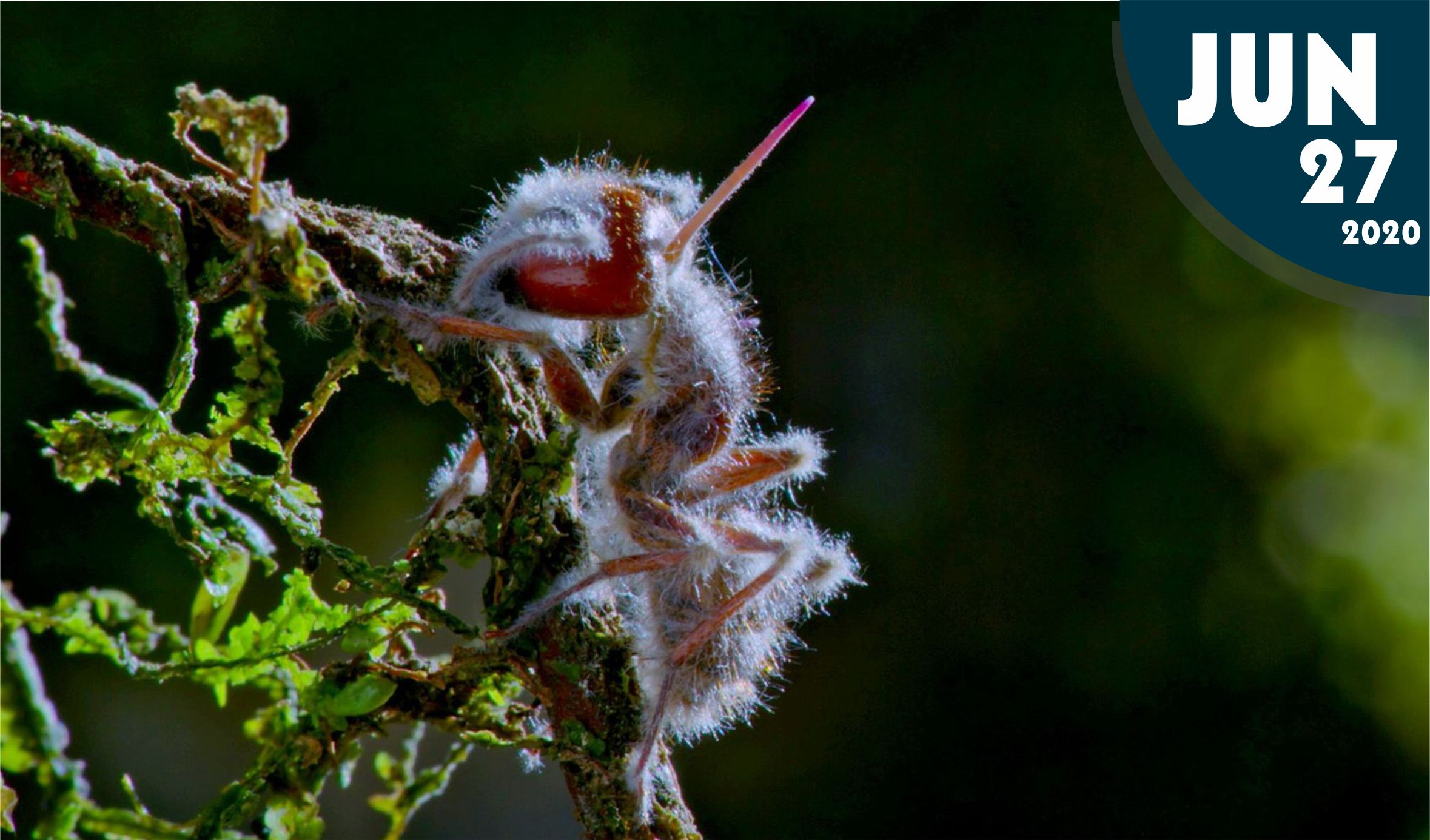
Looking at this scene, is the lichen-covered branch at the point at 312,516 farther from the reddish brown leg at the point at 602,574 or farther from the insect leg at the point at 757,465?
the insect leg at the point at 757,465

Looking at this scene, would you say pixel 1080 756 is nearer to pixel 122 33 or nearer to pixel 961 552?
pixel 961 552

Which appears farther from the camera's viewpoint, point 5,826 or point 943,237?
point 943,237

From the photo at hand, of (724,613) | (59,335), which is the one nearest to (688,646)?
(724,613)

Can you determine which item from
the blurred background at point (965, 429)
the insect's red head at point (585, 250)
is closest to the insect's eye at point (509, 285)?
the insect's red head at point (585, 250)

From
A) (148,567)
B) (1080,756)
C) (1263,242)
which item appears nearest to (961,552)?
(1080,756)

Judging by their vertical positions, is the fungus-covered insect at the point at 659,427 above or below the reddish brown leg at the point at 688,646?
above

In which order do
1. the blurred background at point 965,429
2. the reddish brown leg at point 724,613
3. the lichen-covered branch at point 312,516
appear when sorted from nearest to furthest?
the lichen-covered branch at point 312,516
the reddish brown leg at point 724,613
the blurred background at point 965,429

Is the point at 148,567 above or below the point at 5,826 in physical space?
above

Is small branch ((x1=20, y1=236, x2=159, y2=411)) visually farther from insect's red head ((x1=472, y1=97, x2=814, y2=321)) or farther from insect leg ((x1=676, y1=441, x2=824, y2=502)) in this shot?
insect leg ((x1=676, y1=441, x2=824, y2=502))
